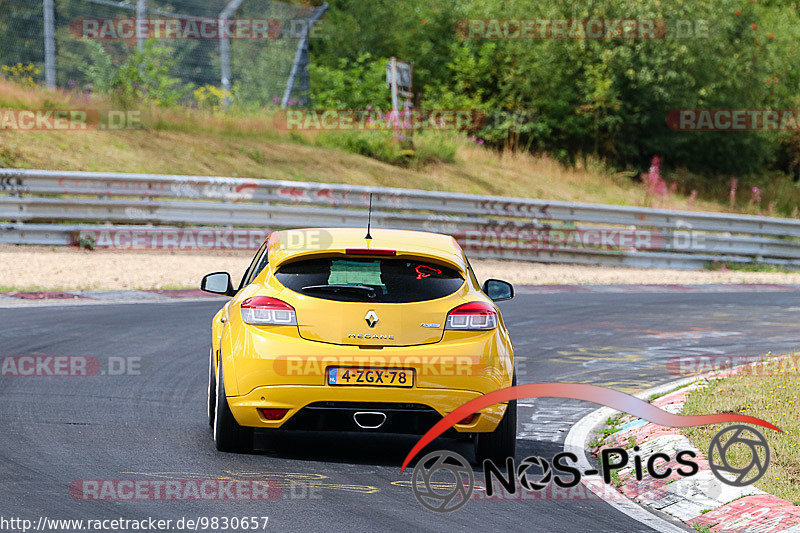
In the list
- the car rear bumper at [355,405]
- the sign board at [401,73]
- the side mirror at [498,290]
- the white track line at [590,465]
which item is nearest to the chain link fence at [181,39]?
the sign board at [401,73]

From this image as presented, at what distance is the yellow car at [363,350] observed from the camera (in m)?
7.32

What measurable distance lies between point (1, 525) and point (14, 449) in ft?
5.89

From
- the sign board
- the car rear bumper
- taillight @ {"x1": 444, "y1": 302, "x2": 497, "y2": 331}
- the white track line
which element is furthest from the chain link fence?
taillight @ {"x1": 444, "y1": 302, "x2": 497, "y2": 331}

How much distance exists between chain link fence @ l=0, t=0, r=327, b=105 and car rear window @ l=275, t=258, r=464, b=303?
1783 cm

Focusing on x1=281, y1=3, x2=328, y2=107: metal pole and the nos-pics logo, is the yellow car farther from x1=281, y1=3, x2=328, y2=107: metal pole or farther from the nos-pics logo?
x1=281, y1=3, x2=328, y2=107: metal pole

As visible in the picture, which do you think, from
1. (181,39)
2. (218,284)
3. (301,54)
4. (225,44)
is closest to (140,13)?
(181,39)

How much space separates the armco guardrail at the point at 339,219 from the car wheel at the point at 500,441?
13.6m

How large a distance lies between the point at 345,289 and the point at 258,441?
1.44 meters

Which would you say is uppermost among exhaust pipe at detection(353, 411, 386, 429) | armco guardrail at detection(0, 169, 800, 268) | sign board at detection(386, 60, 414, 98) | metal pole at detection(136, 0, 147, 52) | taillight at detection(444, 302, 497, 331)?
metal pole at detection(136, 0, 147, 52)

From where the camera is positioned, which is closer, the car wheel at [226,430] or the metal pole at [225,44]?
the car wheel at [226,430]

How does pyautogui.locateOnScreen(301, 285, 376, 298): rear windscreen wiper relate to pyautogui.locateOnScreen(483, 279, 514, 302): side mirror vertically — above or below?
above

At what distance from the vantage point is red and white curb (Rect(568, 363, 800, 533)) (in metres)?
6.40

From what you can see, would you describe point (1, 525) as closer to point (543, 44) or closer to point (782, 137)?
point (543, 44)

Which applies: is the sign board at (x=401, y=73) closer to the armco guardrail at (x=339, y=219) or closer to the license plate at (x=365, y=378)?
the armco guardrail at (x=339, y=219)
